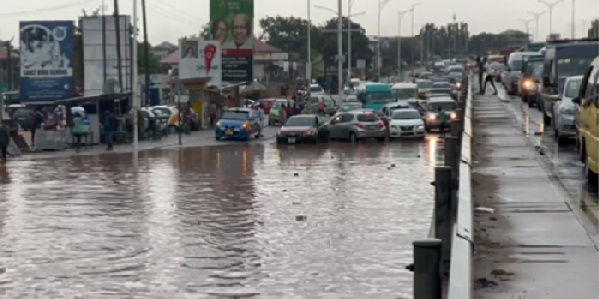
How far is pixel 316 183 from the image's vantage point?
29.7m

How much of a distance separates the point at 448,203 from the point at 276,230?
23.4ft

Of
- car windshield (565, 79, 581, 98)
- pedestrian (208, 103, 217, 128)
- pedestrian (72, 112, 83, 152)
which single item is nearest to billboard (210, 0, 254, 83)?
pedestrian (208, 103, 217, 128)

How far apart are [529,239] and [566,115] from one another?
46.5 feet

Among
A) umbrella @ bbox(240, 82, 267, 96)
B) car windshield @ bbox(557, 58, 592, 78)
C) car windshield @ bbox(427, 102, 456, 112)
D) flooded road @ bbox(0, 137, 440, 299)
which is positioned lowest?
flooded road @ bbox(0, 137, 440, 299)

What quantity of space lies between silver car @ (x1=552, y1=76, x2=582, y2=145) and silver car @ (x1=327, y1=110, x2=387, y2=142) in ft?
69.2

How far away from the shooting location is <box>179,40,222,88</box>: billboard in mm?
65438

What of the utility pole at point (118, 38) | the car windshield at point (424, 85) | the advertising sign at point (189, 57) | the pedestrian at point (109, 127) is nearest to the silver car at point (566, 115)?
the pedestrian at point (109, 127)

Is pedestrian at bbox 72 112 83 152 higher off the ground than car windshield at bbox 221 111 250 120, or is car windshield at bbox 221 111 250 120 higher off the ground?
car windshield at bbox 221 111 250 120

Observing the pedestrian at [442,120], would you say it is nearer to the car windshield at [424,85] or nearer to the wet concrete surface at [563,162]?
the wet concrete surface at [563,162]

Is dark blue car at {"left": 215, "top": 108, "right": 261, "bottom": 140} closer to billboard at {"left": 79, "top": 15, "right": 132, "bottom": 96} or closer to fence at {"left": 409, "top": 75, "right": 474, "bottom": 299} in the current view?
billboard at {"left": 79, "top": 15, "right": 132, "bottom": 96}

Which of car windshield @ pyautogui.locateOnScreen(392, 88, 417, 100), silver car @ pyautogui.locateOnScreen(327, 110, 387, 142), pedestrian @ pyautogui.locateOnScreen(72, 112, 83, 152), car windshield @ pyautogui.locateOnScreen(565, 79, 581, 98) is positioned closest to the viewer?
car windshield @ pyautogui.locateOnScreen(565, 79, 581, 98)

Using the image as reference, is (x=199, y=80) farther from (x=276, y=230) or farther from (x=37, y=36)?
(x=276, y=230)

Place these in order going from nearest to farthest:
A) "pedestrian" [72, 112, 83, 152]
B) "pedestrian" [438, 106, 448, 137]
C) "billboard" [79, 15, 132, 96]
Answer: "pedestrian" [72, 112, 83, 152] → "pedestrian" [438, 106, 448, 137] → "billboard" [79, 15, 132, 96]

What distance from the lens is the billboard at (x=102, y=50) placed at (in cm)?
5769
